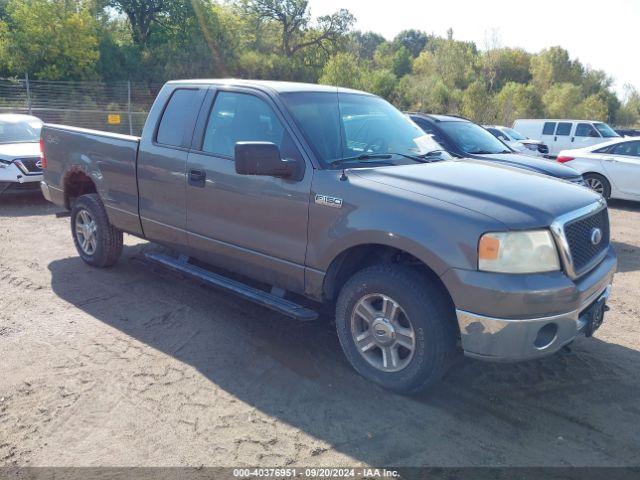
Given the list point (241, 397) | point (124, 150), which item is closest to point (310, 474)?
point (241, 397)

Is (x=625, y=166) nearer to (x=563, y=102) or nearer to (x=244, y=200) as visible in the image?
(x=244, y=200)

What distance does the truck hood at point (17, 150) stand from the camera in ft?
32.6

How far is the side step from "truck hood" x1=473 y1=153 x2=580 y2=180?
4.25m

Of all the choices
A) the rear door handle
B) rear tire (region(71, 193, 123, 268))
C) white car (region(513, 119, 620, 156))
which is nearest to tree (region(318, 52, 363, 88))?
white car (region(513, 119, 620, 156))

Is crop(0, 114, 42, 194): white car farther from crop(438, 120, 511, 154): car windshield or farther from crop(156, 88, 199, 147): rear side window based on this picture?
crop(438, 120, 511, 154): car windshield

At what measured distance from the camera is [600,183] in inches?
472

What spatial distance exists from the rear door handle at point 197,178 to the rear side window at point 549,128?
71.5 feet

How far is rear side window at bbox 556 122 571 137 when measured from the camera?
22953 mm

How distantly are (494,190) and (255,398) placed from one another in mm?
2046

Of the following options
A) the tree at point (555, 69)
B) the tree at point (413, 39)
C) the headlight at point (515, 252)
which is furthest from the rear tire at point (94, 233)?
the tree at point (413, 39)

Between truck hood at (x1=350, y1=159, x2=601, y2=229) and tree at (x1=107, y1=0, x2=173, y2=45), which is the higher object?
tree at (x1=107, y1=0, x2=173, y2=45)

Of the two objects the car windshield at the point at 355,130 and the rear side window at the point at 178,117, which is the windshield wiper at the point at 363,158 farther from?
the rear side window at the point at 178,117

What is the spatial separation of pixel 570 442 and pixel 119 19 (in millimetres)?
47366

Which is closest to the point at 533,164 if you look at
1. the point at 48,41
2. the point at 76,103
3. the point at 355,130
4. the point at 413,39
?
the point at 355,130
